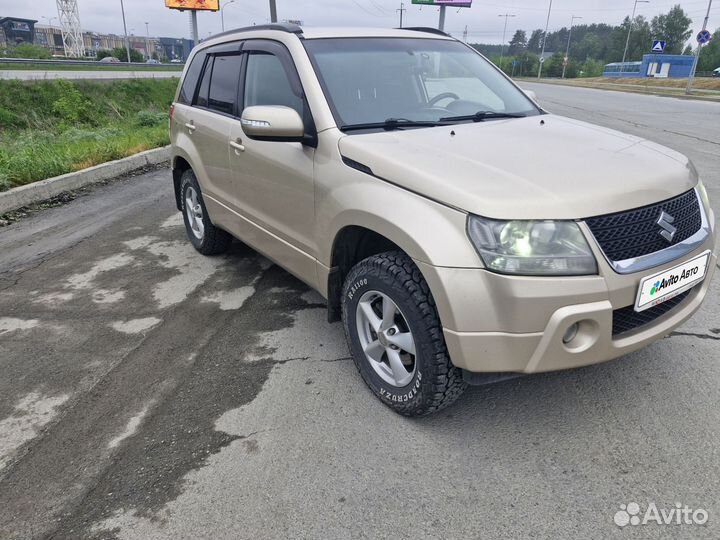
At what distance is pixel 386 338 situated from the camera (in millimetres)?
2674

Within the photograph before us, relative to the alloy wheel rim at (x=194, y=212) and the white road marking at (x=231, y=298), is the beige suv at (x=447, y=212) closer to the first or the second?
the white road marking at (x=231, y=298)

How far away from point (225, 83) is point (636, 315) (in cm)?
324

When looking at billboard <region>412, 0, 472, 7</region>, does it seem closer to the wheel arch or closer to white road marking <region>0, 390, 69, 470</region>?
the wheel arch

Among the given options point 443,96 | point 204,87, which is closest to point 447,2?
point 204,87

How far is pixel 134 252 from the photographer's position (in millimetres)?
5223

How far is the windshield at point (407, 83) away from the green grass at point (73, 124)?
5344mm

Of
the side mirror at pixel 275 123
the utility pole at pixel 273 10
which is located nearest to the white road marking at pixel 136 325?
the side mirror at pixel 275 123

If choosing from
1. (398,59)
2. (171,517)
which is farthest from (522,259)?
(398,59)

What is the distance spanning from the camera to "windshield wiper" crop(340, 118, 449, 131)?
2.95 meters

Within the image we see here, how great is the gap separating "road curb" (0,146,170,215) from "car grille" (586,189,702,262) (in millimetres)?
6531

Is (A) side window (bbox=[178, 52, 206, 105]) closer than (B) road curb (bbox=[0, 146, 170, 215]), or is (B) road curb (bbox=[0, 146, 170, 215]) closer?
(A) side window (bbox=[178, 52, 206, 105])

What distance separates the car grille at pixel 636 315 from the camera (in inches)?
90.6

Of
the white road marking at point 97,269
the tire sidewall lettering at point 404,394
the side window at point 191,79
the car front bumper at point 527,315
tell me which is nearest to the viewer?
the car front bumper at point 527,315

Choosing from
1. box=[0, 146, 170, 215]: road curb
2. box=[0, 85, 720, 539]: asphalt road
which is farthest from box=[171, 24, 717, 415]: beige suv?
box=[0, 146, 170, 215]: road curb
